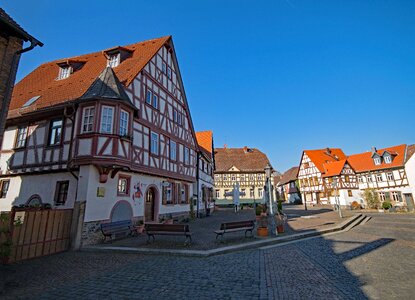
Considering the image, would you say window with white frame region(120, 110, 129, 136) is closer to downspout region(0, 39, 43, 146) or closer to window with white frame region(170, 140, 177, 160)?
downspout region(0, 39, 43, 146)

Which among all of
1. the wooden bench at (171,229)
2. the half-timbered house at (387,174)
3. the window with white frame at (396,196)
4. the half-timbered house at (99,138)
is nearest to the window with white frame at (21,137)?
the half-timbered house at (99,138)

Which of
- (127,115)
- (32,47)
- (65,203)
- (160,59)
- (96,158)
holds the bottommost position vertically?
(65,203)

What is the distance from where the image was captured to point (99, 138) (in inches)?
420

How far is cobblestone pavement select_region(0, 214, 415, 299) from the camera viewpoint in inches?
199

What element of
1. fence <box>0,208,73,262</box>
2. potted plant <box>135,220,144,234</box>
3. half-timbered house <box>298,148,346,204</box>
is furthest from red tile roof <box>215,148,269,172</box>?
fence <box>0,208,73,262</box>

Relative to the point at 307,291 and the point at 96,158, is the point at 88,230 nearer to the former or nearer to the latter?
the point at 96,158

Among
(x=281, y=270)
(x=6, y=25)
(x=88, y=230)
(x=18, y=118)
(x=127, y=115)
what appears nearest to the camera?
(x=281, y=270)

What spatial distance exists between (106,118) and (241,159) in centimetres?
4137

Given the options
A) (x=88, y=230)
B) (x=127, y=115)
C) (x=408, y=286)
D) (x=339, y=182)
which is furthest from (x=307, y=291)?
(x=339, y=182)

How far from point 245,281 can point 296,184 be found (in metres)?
51.8

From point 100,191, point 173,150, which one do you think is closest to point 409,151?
point 173,150

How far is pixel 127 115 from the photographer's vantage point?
12039mm

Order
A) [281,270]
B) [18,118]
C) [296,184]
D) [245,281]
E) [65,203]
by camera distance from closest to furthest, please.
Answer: [245,281] → [281,270] → [65,203] → [18,118] → [296,184]

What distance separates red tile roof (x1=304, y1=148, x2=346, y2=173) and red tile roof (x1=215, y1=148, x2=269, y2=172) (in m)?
9.02
